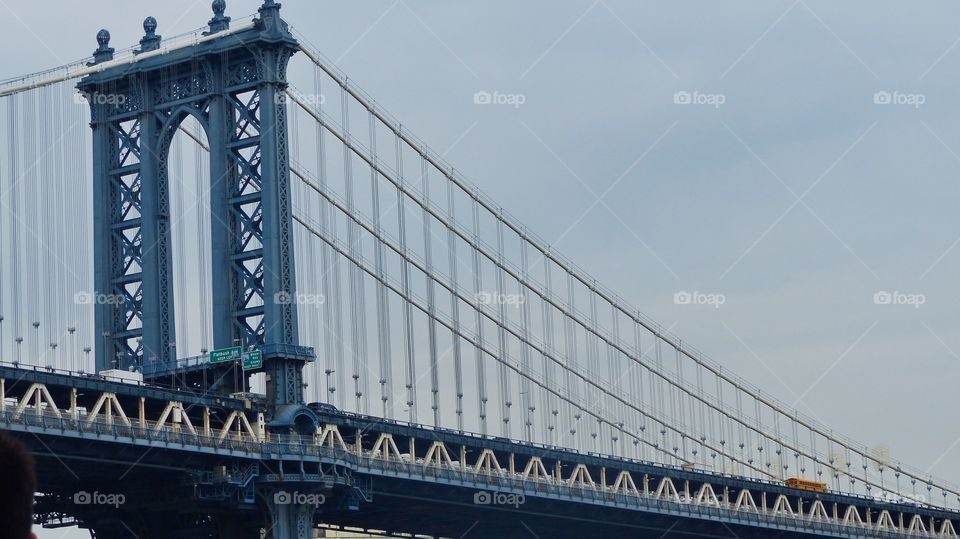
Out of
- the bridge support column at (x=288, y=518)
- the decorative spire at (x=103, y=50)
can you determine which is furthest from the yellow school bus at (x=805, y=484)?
the decorative spire at (x=103, y=50)

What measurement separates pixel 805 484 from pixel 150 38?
7525 cm

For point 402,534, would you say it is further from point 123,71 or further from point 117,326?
point 123,71

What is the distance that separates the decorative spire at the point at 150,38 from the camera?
336 feet

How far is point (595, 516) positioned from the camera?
125m

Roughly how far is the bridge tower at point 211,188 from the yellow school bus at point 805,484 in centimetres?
6481

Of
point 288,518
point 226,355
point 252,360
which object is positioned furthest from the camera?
point 226,355

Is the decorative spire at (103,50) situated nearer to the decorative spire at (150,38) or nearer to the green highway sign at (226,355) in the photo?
the decorative spire at (150,38)

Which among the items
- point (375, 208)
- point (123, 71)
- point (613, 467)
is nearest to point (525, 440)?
point (613, 467)

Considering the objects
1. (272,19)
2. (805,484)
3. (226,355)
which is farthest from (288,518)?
(805,484)

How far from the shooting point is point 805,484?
482 feet

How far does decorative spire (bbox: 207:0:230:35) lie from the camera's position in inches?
3934

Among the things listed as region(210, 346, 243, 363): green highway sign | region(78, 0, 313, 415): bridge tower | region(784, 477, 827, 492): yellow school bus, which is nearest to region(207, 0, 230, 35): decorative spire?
region(78, 0, 313, 415): bridge tower

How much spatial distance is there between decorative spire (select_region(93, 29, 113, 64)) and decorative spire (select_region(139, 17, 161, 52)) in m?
2.18

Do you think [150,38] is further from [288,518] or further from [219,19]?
[288,518]
